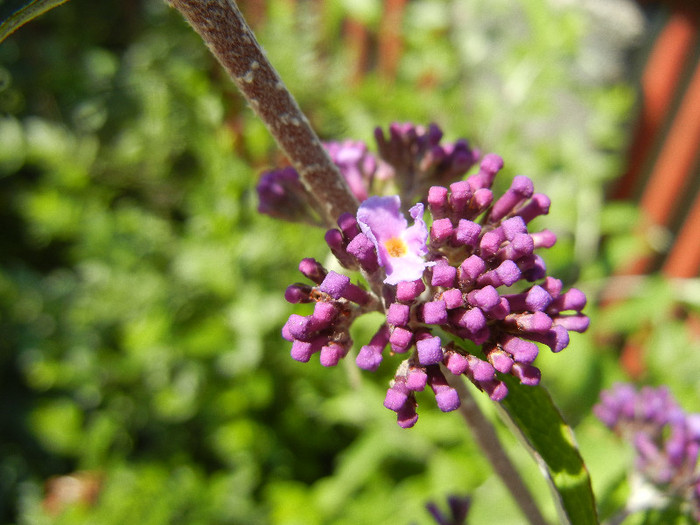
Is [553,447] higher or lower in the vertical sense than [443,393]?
lower

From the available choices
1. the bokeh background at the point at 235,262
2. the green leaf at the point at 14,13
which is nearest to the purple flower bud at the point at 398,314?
the green leaf at the point at 14,13

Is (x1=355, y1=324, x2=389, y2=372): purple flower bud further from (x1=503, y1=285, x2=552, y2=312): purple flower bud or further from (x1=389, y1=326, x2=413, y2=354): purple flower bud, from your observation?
(x1=503, y1=285, x2=552, y2=312): purple flower bud

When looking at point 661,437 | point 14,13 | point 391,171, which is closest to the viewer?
point 14,13

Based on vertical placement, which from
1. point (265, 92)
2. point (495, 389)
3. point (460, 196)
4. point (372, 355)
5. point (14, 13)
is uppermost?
point (14, 13)

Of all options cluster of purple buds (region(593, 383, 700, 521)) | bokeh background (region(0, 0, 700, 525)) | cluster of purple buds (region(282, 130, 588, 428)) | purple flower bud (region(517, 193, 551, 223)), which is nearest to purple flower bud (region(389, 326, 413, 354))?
cluster of purple buds (region(282, 130, 588, 428))

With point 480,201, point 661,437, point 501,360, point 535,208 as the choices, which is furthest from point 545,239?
point 661,437

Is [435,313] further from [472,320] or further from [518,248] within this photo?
[518,248]
